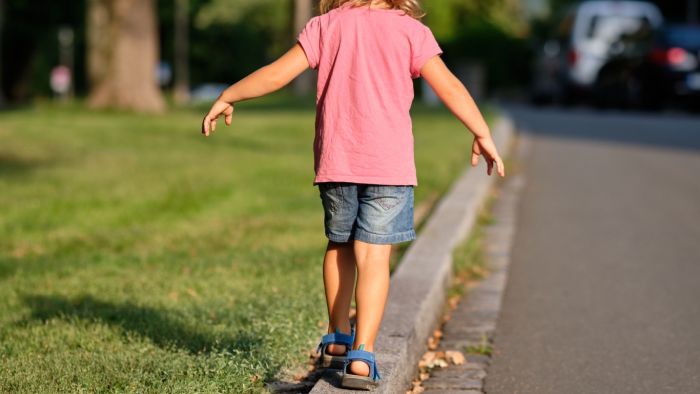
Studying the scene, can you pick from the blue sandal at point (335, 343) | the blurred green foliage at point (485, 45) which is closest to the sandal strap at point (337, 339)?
the blue sandal at point (335, 343)

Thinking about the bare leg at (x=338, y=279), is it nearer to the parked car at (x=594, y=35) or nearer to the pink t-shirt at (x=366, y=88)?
the pink t-shirt at (x=366, y=88)

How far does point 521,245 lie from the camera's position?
327 inches

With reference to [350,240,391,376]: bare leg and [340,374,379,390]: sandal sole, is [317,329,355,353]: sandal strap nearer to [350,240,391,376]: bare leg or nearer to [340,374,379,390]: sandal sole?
[350,240,391,376]: bare leg

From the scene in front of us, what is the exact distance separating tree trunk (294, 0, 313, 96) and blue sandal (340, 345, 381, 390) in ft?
88.1

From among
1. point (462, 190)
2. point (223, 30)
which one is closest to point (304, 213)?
point (462, 190)

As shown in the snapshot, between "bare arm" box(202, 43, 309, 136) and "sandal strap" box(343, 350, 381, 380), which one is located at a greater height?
"bare arm" box(202, 43, 309, 136)

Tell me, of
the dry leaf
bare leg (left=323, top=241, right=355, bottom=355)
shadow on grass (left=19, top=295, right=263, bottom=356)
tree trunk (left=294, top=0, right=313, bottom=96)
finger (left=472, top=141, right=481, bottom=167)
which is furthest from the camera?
tree trunk (left=294, top=0, right=313, bottom=96)

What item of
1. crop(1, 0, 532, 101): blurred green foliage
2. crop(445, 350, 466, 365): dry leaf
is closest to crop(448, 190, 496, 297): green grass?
crop(445, 350, 466, 365): dry leaf

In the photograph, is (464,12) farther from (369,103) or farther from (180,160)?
(369,103)

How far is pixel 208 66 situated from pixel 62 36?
2731 cm

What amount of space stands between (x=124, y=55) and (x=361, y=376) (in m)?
18.1

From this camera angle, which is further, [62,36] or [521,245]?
[62,36]

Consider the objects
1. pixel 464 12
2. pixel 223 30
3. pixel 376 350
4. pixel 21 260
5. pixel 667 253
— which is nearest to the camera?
pixel 376 350

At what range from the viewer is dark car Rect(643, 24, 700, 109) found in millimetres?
25672
